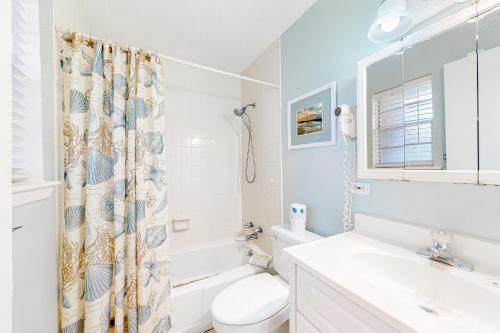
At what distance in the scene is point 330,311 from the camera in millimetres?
644

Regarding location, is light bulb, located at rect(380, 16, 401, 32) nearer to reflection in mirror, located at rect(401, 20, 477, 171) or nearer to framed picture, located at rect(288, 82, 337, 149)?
reflection in mirror, located at rect(401, 20, 477, 171)

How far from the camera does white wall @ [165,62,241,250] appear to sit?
82.2 inches

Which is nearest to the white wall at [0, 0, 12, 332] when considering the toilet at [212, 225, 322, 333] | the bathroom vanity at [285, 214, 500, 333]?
the bathroom vanity at [285, 214, 500, 333]

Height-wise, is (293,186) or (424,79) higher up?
(424,79)

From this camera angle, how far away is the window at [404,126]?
0.84 metres

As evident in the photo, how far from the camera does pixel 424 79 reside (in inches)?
33.6

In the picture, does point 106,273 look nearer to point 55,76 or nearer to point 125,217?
point 125,217

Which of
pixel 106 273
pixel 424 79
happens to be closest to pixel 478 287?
pixel 424 79

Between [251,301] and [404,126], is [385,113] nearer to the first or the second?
[404,126]

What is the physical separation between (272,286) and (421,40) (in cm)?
151

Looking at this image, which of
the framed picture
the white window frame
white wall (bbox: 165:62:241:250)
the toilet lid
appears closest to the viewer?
the white window frame

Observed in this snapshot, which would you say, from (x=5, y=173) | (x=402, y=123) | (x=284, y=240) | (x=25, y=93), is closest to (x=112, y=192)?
(x=25, y=93)

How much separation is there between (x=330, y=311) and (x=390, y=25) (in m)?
1.22

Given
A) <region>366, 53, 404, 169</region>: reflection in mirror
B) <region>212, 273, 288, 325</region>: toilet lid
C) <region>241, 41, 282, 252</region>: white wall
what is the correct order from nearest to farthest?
<region>366, 53, 404, 169</region>: reflection in mirror → <region>212, 273, 288, 325</region>: toilet lid → <region>241, 41, 282, 252</region>: white wall
